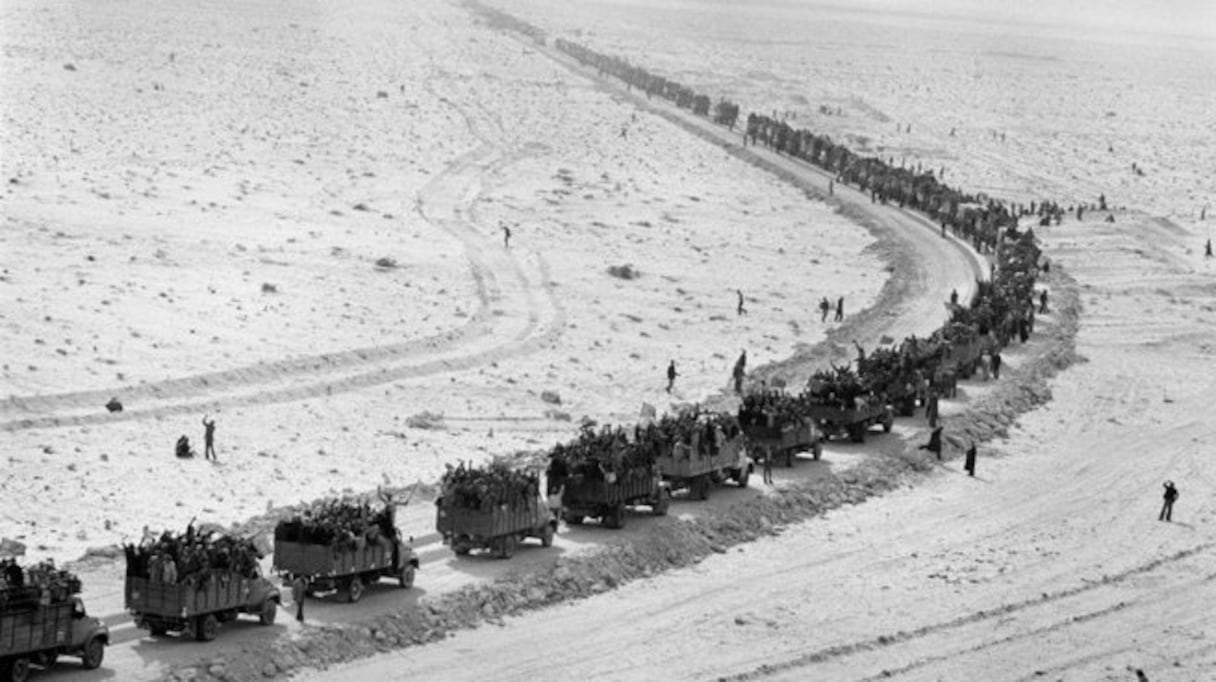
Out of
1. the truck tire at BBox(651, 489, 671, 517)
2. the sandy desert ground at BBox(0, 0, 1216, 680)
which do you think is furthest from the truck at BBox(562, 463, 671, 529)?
the sandy desert ground at BBox(0, 0, 1216, 680)

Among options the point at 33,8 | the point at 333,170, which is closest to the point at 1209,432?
the point at 333,170

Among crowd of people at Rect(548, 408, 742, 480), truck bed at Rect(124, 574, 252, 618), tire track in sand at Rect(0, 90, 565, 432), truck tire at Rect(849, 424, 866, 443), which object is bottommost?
tire track in sand at Rect(0, 90, 565, 432)

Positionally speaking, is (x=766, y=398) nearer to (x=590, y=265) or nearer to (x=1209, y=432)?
(x=1209, y=432)

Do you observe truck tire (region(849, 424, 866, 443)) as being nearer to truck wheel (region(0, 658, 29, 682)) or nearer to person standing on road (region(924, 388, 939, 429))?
person standing on road (region(924, 388, 939, 429))

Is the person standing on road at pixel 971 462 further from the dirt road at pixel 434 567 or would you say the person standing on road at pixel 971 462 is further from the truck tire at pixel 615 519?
the truck tire at pixel 615 519

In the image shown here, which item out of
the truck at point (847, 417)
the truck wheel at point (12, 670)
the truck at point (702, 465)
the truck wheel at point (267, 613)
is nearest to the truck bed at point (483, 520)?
the truck wheel at point (267, 613)
